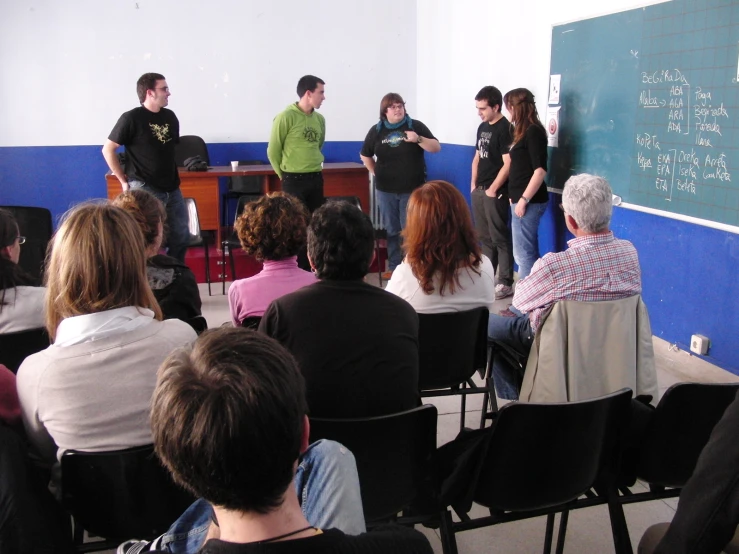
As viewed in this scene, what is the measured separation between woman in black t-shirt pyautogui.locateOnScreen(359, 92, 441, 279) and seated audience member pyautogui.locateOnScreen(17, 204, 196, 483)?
405 cm

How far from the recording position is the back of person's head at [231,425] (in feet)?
2.60

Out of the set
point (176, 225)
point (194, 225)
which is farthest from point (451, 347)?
point (194, 225)

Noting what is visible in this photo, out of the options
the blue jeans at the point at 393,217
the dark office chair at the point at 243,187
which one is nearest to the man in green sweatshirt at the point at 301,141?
the blue jeans at the point at 393,217

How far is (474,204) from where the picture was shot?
17.9ft

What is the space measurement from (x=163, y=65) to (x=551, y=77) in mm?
3994

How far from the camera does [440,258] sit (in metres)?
2.43

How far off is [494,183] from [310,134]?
1.48m

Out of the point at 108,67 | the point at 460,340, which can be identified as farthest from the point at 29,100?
the point at 460,340

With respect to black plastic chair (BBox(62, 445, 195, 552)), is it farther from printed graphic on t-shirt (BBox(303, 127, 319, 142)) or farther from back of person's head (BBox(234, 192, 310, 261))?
printed graphic on t-shirt (BBox(303, 127, 319, 142))

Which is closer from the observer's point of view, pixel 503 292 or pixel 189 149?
pixel 503 292

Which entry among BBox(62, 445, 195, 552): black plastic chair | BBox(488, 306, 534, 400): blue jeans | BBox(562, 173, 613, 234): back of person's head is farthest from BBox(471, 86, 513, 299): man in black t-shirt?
BBox(62, 445, 195, 552): black plastic chair

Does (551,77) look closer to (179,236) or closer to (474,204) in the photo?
(474,204)

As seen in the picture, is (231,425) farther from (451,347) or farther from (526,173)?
(526,173)

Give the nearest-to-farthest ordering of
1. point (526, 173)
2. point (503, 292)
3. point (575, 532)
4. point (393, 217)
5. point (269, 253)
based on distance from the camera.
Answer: point (575, 532) → point (269, 253) → point (526, 173) → point (503, 292) → point (393, 217)
